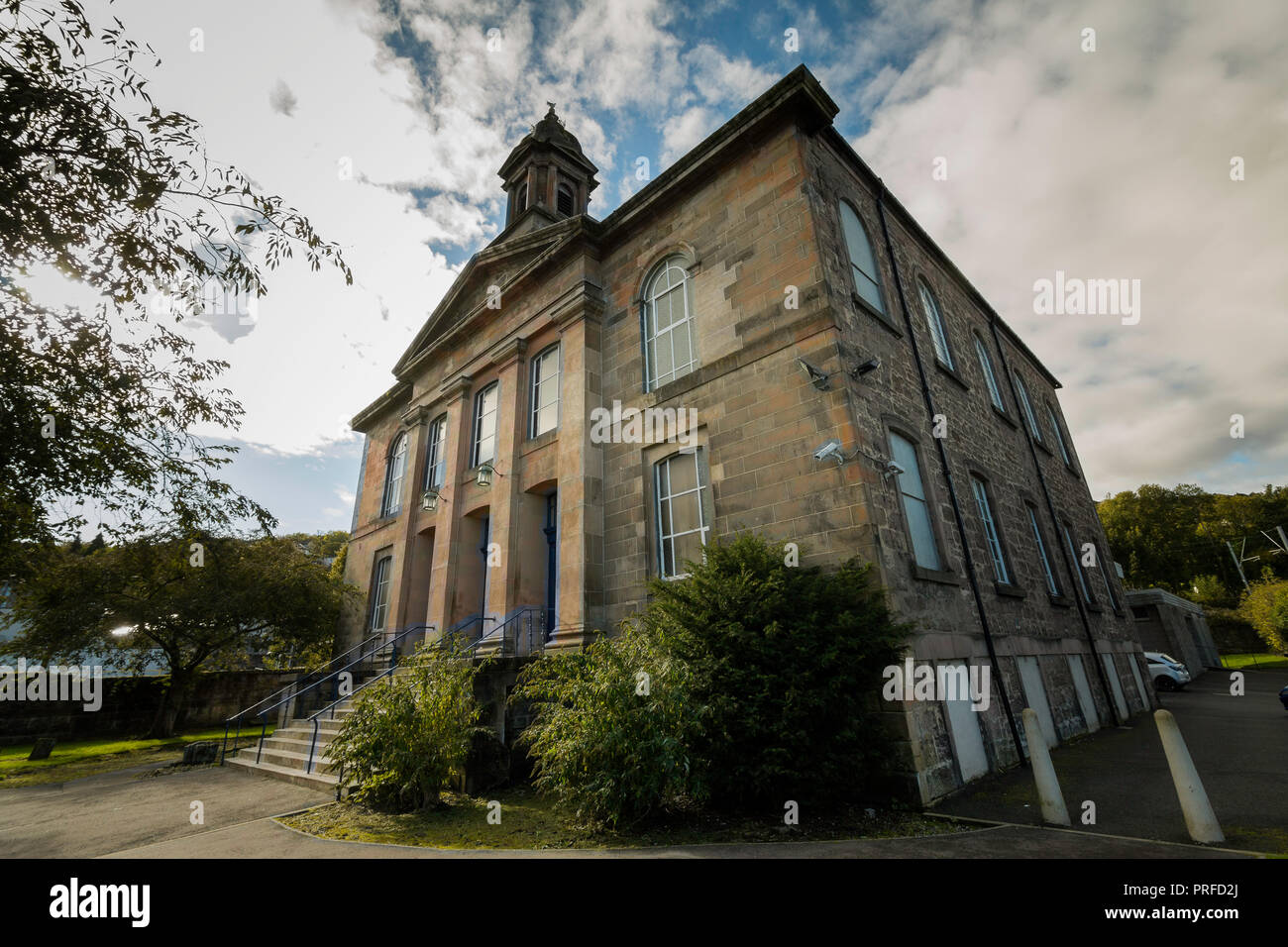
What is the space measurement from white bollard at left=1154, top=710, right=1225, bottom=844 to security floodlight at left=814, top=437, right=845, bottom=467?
3932 mm

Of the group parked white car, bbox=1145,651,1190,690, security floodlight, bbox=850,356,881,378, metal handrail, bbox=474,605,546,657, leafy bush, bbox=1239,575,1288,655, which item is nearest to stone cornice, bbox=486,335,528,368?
metal handrail, bbox=474,605,546,657

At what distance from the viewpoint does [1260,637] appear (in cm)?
3694

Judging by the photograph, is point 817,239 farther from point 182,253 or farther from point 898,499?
point 182,253

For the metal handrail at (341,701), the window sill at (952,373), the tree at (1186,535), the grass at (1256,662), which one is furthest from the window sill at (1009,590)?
the tree at (1186,535)

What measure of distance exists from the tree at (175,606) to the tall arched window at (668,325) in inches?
441

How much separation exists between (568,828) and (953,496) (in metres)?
8.05

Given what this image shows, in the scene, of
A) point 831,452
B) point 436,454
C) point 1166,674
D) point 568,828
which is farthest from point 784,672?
point 1166,674

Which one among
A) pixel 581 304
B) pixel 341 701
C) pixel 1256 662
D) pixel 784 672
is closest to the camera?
pixel 784 672

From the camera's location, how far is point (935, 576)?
7816 millimetres

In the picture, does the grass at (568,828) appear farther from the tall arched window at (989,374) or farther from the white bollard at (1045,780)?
the tall arched window at (989,374)

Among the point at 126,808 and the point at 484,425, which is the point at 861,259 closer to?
the point at 484,425

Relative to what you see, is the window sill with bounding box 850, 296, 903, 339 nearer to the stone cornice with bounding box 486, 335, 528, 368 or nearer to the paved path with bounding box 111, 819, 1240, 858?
the paved path with bounding box 111, 819, 1240, 858

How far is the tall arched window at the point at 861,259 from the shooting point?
33.2 feet

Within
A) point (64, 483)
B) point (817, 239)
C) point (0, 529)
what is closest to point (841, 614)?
point (817, 239)
